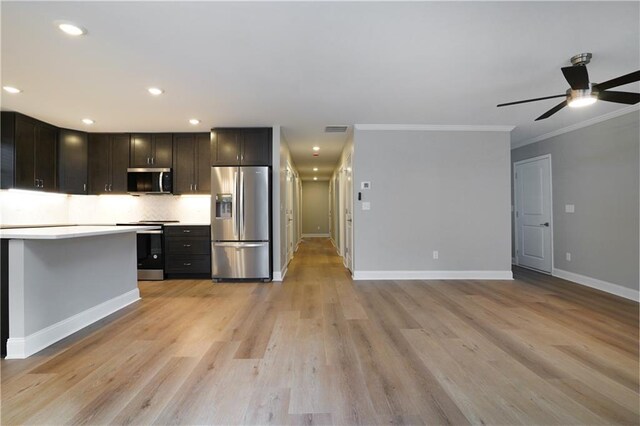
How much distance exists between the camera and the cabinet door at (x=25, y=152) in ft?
12.7

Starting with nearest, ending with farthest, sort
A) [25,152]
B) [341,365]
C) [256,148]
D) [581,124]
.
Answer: [341,365] → [25,152] → [581,124] → [256,148]

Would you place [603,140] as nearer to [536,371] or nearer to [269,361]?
[536,371]

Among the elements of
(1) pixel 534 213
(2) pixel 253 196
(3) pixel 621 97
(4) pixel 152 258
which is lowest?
(4) pixel 152 258

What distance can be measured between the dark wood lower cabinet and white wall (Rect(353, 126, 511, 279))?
96.9 inches

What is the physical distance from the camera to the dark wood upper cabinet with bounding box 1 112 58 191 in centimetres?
379

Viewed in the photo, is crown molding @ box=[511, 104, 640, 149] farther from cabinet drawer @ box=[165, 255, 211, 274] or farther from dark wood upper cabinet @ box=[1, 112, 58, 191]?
dark wood upper cabinet @ box=[1, 112, 58, 191]

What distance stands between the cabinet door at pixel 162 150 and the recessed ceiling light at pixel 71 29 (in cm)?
277

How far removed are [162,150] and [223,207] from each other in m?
1.58

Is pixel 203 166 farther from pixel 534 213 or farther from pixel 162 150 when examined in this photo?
pixel 534 213

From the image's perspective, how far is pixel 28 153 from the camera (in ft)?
13.2

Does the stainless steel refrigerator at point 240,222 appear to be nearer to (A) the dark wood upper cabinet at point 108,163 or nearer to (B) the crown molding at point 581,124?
(A) the dark wood upper cabinet at point 108,163

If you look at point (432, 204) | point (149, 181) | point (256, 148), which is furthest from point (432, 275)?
point (149, 181)

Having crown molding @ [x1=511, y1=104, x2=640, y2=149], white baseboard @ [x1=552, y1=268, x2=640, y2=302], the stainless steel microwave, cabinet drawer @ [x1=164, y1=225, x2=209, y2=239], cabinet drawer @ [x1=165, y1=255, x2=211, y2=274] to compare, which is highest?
crown molding @ [x1=511, y1=104, x2=640, y2=149]

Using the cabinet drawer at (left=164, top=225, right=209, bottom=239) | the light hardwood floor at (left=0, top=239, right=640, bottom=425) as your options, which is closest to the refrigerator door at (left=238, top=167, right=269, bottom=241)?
the cabinet drawer at (left=164, top=225, right=209, bottom=239)
